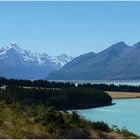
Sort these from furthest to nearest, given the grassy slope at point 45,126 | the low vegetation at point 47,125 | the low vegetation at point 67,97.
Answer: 1. the low vegetation at point 67,97
2. the low vegetation at point 47,125
3. the grassy slope at point 45,126

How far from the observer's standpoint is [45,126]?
17688 mm

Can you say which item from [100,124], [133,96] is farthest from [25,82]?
[100,124]

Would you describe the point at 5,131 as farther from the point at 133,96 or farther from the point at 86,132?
the point at 133,96

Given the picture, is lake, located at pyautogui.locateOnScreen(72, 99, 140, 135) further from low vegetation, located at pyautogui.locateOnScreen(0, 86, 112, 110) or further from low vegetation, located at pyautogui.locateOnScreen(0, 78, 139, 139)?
low vegetation, located at pyautogui.locateOnScreen(0, 78, 139, 139)

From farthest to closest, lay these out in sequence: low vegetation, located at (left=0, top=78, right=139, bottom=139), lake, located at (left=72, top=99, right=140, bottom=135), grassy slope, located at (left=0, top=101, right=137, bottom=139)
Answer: lake, located at (left=72, top=99, right=140, bottom=135) < low vegetation, located at (left=0, top=78, right=139, bottom=139) < grassy slope, located at (left=0, top=101, right=137, bottom=139)

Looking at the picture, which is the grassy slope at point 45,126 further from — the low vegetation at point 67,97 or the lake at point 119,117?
the low vegetation at point 67,97

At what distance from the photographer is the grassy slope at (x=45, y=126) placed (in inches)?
549

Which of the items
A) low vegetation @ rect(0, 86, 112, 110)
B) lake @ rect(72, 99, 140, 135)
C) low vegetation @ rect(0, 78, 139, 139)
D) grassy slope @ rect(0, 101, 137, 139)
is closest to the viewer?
grassy slope @ rect(0, 101, 137, 139)

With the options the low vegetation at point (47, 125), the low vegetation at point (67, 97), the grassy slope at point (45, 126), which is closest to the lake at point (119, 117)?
the low vegetation at point (67, 97)

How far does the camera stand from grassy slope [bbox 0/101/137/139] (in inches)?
549

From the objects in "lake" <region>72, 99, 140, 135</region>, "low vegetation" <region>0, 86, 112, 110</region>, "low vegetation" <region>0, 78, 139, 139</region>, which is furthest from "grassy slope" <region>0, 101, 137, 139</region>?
"low vegetation" <region>0, 86, 112, 110</region>

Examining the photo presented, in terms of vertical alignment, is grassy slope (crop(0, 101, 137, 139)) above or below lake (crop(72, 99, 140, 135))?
above

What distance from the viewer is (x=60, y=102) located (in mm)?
129500

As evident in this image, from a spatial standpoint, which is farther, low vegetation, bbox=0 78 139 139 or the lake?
the lake
